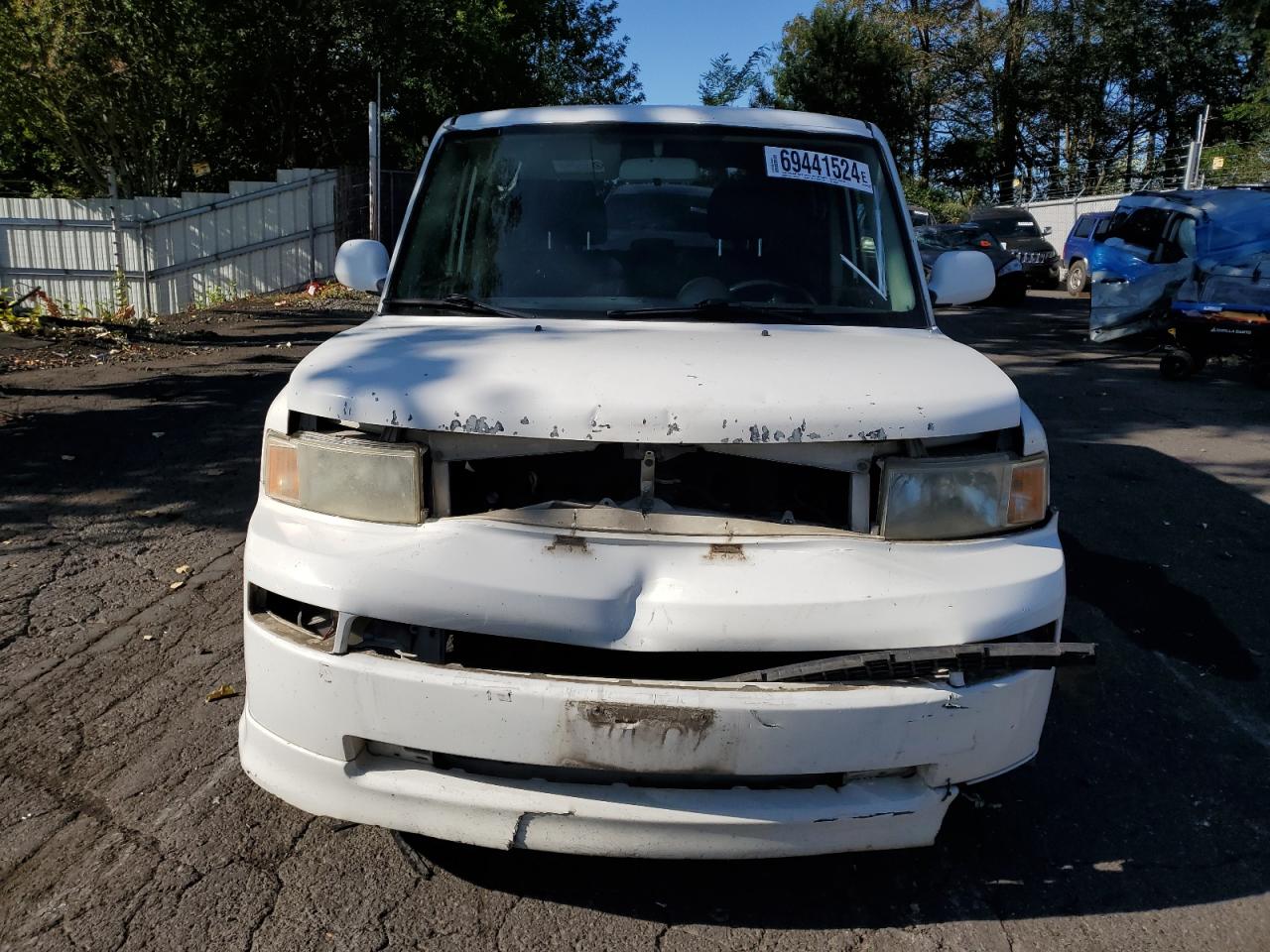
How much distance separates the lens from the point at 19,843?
9.05ft

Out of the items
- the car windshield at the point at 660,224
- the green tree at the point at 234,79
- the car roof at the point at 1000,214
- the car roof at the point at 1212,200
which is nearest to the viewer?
the car windshield at the point at 660,224

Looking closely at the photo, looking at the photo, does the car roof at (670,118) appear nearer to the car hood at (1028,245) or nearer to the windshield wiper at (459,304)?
the windshield wiper at (459,304)

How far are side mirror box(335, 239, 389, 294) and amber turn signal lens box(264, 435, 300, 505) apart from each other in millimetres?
1216

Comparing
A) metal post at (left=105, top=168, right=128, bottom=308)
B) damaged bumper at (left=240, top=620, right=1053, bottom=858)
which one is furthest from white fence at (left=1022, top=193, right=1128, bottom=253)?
damaged bumper at (left=240, top=620, right=1053, bottom=858)

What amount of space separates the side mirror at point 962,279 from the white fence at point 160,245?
14.3m

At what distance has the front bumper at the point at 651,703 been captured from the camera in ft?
7.15

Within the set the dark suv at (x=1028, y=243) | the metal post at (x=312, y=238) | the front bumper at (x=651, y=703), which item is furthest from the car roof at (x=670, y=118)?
the dark suv at (x=1028, y=243)

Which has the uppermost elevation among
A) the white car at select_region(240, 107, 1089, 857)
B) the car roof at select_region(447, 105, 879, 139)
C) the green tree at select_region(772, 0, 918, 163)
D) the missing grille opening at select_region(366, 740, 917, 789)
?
the green tree at select_region(772, 0, 918, 163)

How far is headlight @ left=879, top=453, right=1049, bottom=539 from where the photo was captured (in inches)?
95.3

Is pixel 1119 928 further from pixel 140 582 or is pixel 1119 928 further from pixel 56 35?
pixel 56 35

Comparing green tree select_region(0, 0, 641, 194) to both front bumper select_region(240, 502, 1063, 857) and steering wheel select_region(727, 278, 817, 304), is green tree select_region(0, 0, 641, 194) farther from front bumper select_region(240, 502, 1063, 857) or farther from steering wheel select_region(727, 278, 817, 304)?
front bumper select_region(240, 502, 1063, 857)

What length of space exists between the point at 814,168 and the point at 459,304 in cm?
135

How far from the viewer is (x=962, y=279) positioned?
3.99 metres

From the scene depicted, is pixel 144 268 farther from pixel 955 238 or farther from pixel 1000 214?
pixel 1000 214
